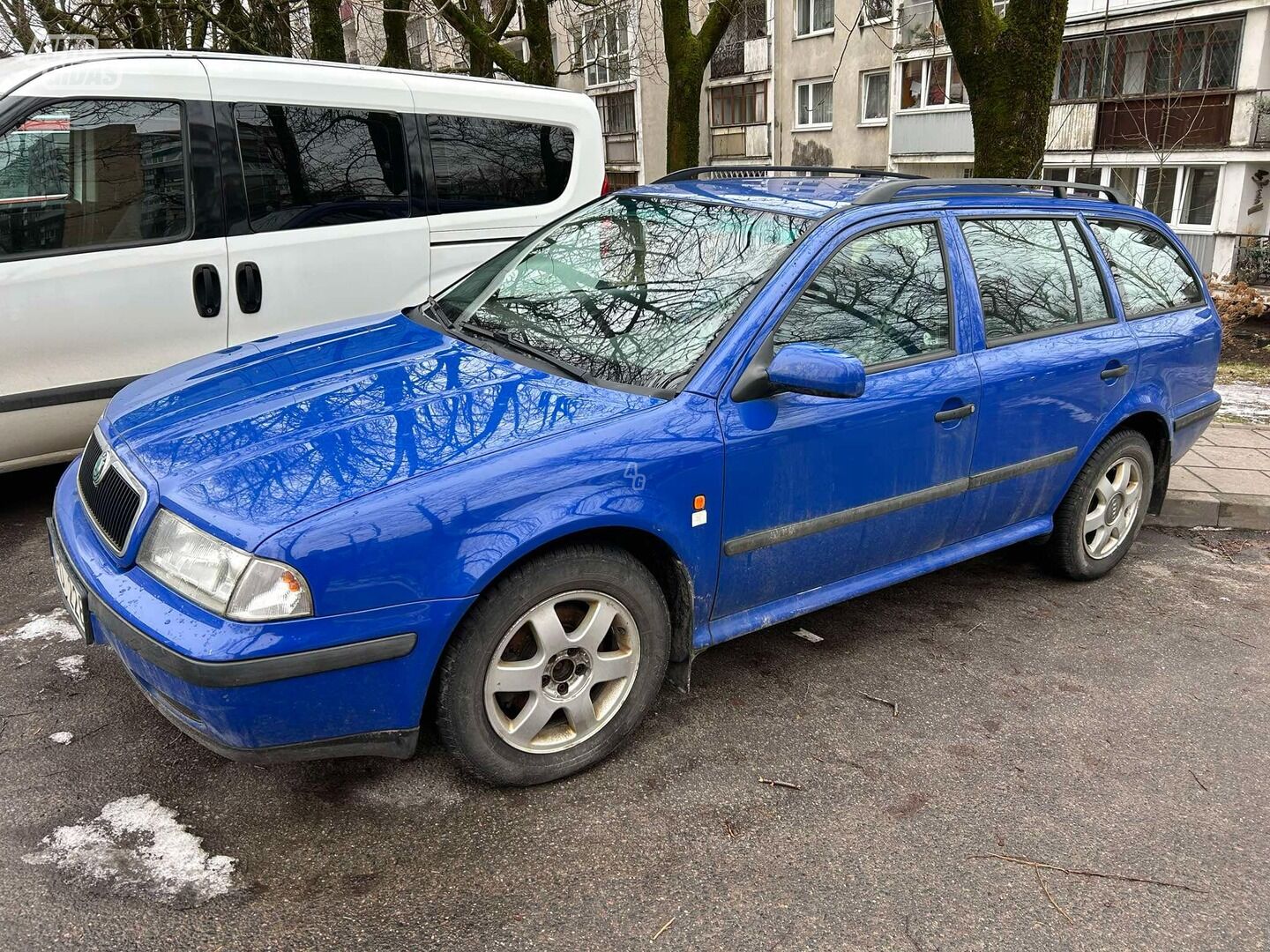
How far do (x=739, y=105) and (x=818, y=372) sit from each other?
35.7 meters

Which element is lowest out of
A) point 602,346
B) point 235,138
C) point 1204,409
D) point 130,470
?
point 1204,409

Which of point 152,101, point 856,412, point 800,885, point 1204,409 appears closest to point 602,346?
point 856,412

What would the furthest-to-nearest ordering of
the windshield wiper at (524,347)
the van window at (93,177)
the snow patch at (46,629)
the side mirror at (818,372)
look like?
the van window at (93,177), the snow patch at (46,629), the windshield wiper at (524,347), the side mirror at (818,372)

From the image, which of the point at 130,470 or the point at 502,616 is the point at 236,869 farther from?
the point at 130,470

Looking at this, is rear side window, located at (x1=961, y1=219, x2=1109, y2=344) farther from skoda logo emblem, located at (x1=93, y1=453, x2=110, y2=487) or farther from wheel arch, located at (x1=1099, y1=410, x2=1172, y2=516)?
skoda logo emblem, located at (x1=93, y1=453, x2=110, y2=487)

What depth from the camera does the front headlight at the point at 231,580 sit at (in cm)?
240

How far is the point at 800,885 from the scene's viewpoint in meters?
2.60

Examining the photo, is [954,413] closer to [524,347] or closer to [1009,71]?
[524,347]

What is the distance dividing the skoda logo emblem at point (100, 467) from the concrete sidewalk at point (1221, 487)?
4.91 m

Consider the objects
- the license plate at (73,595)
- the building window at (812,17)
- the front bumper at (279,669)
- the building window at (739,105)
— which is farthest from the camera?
the building window at (739,105)

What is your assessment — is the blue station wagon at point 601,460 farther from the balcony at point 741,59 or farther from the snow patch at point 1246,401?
the balcony at point 741,59

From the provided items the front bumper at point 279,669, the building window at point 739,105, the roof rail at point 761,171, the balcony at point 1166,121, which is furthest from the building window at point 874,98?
the front bumper at point 279,669

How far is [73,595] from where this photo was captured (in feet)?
9.41

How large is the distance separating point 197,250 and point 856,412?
129 inches
